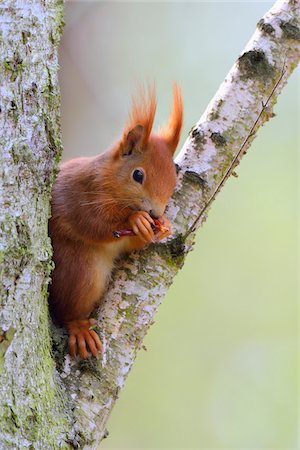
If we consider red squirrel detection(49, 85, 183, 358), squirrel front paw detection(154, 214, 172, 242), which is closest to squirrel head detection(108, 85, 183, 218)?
red squirrel detection(49, 85, 183, 358)

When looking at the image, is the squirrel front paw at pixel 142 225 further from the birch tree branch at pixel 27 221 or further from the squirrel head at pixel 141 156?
the birch tree branch at pixel 27 221

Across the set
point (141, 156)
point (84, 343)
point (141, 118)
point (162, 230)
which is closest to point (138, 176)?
point (141, 156)

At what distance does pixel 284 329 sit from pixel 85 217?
3230 millimetres

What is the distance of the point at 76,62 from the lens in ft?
12.7

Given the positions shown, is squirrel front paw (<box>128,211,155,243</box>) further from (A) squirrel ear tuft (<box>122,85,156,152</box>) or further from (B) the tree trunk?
(A) squirrel ear tuft (<box>122,85,156,152</box>)

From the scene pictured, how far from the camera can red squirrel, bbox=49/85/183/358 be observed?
1.74 meters

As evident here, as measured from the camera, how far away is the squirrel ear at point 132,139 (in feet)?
6.35

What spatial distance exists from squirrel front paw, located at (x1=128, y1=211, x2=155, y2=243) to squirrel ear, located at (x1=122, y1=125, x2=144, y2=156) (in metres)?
0.21

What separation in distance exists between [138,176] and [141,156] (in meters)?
0.06

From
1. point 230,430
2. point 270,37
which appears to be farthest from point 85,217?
point 230,430

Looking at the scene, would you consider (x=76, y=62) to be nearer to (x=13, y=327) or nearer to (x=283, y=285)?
(x=283, y=285)

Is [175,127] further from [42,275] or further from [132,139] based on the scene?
[42,275]

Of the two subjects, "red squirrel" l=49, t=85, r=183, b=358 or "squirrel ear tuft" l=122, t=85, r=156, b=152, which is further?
"squirrel ear tuft" l=122, t=85, r=156, b=152

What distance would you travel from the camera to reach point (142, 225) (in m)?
1.72
